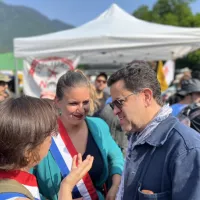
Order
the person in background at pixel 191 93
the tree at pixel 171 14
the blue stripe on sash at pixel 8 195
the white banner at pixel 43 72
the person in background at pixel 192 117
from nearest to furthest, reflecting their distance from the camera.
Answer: the blue stripe on sash at pixel 8 195 < the person in background at pixel 192 117 < the person in background at pixel 191 93 < the white banner at pixel 43 72 < the tree at pixel 171 14

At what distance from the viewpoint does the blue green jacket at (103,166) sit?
1.79m

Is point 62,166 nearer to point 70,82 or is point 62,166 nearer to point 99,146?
point 99,146

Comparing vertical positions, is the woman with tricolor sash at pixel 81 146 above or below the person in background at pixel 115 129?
above

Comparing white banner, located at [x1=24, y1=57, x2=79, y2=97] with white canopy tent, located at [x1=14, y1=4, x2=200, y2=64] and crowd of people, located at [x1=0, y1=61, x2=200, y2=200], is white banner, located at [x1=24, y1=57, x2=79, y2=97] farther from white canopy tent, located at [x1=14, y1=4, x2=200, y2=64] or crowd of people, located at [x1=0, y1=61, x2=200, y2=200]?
crowd of people, located at [x1=0, y1=61, x2=200, y2=200]

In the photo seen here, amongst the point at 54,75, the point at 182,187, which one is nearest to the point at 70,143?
the point at 182,187

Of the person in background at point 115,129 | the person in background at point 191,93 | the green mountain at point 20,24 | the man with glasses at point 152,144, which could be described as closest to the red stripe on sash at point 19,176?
the man with glasses at point 152,144

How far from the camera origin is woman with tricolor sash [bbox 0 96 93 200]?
3.72 feet

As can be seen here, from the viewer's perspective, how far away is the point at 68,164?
1879 millimetres

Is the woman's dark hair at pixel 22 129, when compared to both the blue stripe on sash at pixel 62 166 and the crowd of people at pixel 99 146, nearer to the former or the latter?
the crowd of people at pixel 99 146

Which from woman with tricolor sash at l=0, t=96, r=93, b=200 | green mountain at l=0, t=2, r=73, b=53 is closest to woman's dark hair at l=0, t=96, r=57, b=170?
woman with tricolor sash at l=0, t=96, r=93, b=200

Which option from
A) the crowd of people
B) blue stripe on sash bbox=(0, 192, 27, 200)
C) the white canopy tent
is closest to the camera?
blue stripe on sash bbox=(0, 192, 27, 200)

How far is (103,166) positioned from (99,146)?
133mm

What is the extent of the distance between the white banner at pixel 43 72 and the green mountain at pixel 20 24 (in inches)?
21.8

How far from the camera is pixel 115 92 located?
1527 mm
